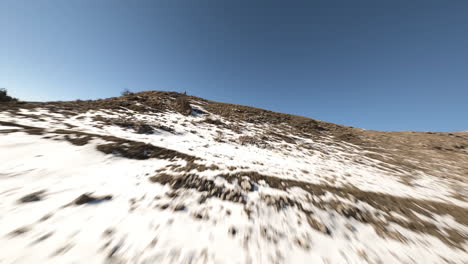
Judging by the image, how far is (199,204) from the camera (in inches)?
134

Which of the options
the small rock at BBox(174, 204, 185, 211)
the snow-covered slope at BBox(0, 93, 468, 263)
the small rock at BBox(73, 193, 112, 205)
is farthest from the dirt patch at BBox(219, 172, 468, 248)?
the small rock at BBox(73, 193, 112, 205)

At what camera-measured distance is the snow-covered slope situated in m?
2.28

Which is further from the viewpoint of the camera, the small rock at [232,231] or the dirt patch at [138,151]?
the dirt patch at [138,151]

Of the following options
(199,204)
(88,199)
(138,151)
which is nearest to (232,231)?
(199,204)

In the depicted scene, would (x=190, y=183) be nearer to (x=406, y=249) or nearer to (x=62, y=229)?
(x=62, y=229)

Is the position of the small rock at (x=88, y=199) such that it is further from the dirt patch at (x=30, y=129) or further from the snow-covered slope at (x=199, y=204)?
the dirt patch at (x=30, y=129)

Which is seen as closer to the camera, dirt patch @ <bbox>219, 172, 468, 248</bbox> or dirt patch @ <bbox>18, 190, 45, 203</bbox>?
dirt patch @ <bbox>18, 190, 45, 203</bbox>

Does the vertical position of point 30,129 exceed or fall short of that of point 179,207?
it exceeds it

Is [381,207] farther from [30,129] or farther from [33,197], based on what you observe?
[30,129]

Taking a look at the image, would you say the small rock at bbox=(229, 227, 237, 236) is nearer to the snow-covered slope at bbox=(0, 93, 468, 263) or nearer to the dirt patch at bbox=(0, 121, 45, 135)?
the snow-covered slope at bbox=(0, 93, 468, 263)

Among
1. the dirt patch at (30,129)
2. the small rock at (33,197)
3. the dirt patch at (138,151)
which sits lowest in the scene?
the small rock at (33,197)

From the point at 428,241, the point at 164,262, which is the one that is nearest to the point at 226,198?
the point at 164,262

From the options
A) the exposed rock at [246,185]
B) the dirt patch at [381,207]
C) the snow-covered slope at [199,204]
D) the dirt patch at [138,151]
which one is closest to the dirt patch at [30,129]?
the snow-covered slope at [199,204]

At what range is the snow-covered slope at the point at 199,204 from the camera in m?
2.28
